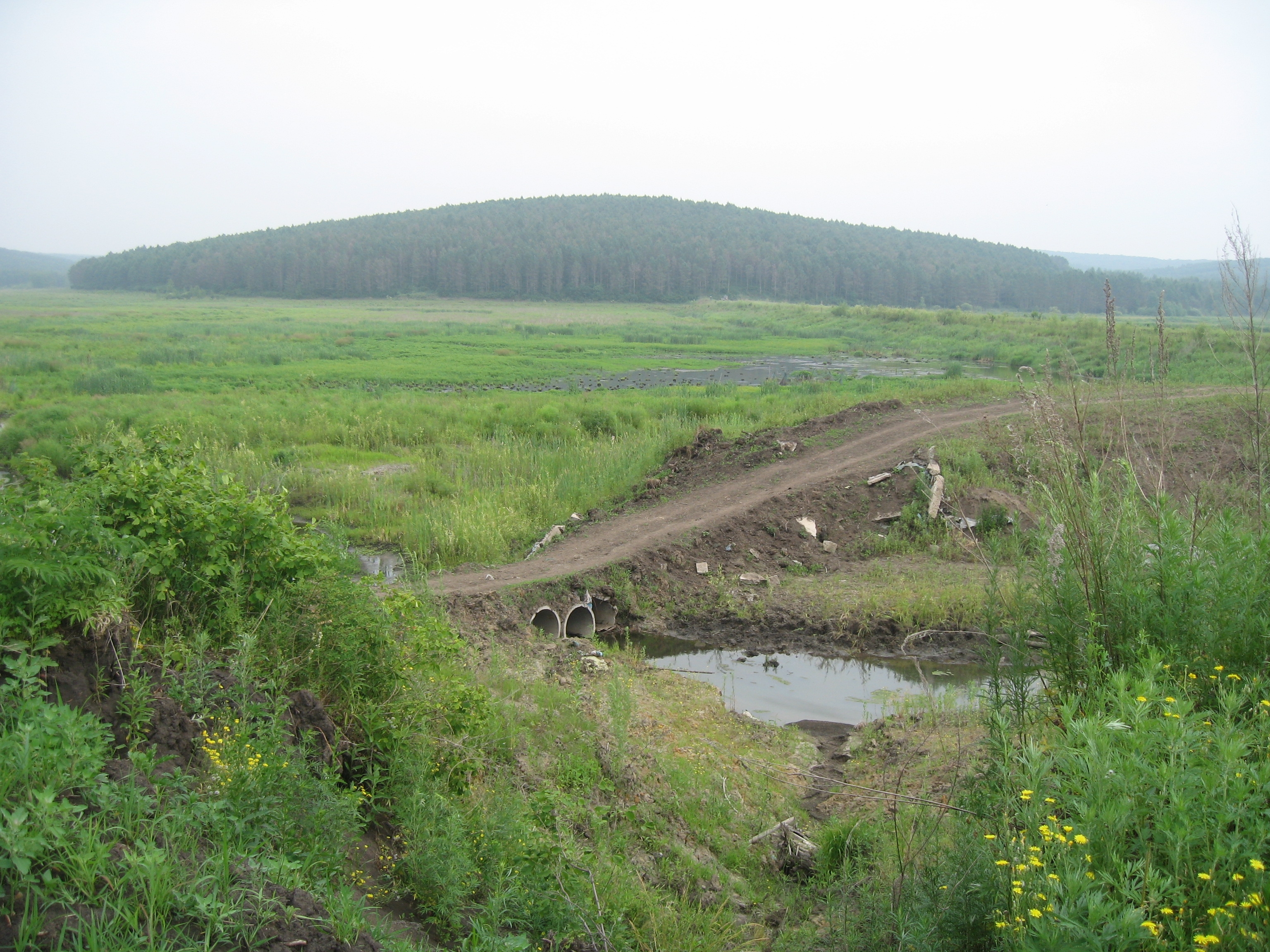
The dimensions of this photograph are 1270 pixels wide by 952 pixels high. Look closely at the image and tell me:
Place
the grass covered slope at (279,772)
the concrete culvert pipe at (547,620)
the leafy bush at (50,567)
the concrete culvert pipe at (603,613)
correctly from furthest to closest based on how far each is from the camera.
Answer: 1. the concrete culvert pipe at (603,613)
2. the concrete culvert pipe at (547,620)
3. the leafy bush at (50,567)
4. the grass covered slope at (279,772)

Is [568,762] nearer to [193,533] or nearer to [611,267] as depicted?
[193,533]

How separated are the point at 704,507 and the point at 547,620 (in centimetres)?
447

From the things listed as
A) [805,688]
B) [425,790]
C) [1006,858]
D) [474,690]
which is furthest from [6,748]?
[805,688]

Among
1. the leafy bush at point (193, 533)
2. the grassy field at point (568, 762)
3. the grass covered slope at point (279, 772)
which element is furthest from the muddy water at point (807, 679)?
the leafy bush at point (193, 533)

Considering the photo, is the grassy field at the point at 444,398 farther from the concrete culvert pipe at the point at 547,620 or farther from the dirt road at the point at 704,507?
the concrete culvert pipe at the point at 547,620

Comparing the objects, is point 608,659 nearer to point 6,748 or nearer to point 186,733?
point 186,733

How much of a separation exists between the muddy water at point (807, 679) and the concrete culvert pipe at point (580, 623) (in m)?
0.65

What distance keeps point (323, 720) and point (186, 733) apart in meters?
0.84

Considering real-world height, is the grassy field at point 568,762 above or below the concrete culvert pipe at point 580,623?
above

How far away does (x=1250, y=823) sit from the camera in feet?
10.3

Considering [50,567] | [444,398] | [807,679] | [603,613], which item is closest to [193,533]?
[50,567]

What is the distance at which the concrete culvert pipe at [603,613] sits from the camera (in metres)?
10.4

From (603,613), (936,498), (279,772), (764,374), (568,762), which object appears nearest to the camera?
(279,772)

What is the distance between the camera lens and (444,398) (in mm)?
26531
